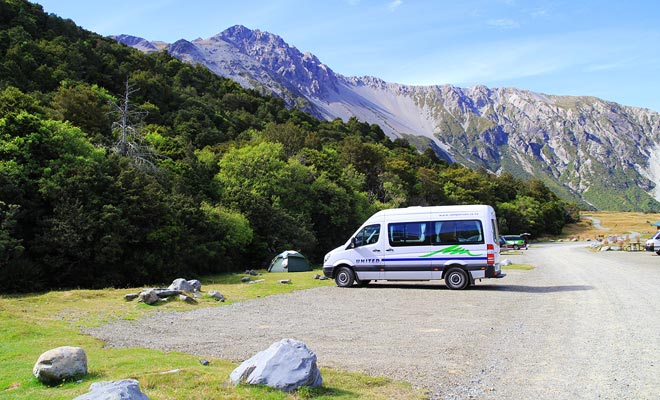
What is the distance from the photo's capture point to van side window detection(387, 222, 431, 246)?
19.7 meters

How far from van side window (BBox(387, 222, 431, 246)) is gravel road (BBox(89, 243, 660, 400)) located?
228cm

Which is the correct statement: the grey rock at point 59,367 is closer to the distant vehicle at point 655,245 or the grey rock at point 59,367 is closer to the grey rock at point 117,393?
the grey rock at point 117,393

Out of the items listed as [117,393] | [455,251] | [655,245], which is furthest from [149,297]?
[655,245]

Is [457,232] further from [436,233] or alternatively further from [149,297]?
[149,297]

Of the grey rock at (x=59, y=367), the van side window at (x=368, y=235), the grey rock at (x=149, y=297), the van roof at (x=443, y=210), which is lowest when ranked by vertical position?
the grey rock at (x=149, y=297)

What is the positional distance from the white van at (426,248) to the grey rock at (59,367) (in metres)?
14.5

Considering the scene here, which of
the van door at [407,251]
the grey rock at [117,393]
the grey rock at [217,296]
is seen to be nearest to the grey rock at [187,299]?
the grey rock at [217,296]

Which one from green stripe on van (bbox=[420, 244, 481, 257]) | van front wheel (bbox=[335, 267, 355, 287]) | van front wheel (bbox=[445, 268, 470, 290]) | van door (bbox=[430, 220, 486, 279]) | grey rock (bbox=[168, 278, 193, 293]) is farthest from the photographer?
van front wheel (bbox=[335, 267, 355, 287])

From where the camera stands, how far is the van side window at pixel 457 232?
19.0 m

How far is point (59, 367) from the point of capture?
6684 mm

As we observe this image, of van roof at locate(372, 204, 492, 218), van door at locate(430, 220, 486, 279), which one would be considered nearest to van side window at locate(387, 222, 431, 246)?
van door at locate(430, 220, 486, 279)

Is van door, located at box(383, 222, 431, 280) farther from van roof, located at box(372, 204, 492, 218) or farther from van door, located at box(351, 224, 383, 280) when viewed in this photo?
van roof, located at box(372, 204, 492, 218)

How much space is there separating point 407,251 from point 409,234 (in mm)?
707

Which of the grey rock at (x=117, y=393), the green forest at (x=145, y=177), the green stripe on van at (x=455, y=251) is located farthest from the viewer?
the green forest at (x=145, y=177)
